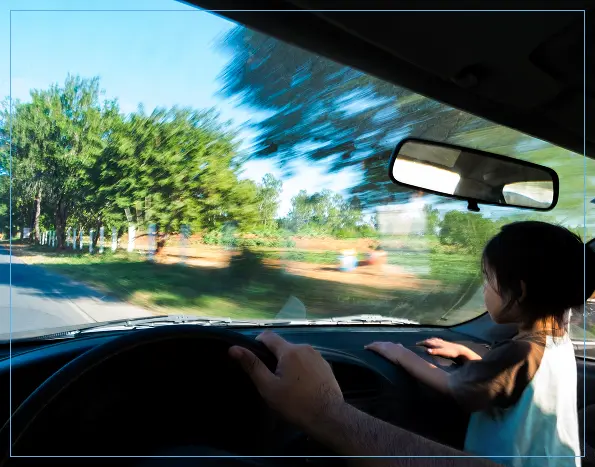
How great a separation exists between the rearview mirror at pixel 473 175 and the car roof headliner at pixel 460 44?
0.71m

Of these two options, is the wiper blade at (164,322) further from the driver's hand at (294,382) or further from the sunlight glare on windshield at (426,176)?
the sunlight glare on windshield at (426,176)

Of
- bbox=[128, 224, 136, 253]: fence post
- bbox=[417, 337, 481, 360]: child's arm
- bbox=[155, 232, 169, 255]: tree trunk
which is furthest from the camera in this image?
bbox=[155, 232, 169, 255]: tree trunk

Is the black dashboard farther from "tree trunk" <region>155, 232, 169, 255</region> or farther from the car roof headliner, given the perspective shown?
"tree trunk" <region>155, 232, 169, 255</region>

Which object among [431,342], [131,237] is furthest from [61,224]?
[431,342]

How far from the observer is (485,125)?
234cm

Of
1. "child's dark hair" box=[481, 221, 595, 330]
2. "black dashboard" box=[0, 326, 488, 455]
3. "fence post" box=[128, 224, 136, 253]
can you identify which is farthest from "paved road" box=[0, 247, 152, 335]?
"child's dark hair" box=[481, 221, 595, 330]

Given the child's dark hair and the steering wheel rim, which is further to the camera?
the child's dark hair

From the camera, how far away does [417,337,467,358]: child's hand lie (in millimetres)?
2637

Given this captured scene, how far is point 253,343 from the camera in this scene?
56.2 inches

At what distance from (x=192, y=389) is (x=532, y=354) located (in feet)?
4.00

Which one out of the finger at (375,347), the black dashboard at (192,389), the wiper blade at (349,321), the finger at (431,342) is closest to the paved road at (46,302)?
the black dashboard at (192,389)

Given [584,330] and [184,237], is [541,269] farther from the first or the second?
[184,237]

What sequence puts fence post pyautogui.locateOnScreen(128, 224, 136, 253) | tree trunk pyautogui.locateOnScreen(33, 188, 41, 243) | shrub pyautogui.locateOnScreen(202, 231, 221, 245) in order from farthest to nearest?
shrub pyautogui.locateOnScreen(202, 231, 221, 245) → fence post pyautogui.locateOnScreen(128, 224, 136, 253) → tree trunk pyautogui.locateOnScreen(33, 188, 41, 243)

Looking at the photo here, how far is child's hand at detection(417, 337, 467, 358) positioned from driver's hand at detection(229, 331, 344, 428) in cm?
142
